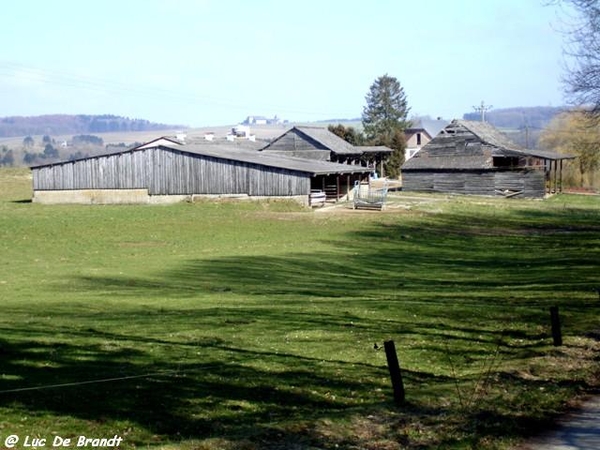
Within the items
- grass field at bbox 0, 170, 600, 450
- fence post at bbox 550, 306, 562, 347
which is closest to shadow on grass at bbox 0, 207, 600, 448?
grass field at bbox 0, 170, 600, 450

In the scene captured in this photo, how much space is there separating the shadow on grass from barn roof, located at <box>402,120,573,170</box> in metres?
47.4

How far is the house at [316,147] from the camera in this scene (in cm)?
8469

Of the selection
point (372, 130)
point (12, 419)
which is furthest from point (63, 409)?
point (372, 130)

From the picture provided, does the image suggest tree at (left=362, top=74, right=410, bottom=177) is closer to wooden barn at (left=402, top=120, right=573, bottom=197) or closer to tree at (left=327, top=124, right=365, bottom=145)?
tree at (left=327, top=124, right=365, bottom=145)

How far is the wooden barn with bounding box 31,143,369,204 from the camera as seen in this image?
6353 cm

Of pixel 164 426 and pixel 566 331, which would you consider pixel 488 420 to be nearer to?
pixel 164 426

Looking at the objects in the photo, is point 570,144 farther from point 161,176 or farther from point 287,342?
point 287,342

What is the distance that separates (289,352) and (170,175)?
5220 cm

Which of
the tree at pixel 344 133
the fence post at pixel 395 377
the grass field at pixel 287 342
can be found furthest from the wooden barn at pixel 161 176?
the fence post at pixel 395 377

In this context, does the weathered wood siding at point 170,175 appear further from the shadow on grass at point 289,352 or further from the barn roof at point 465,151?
the shadow on grass at point 289,352

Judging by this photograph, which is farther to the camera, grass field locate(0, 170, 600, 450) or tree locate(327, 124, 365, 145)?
tree locate(327, 124, 365, 145)

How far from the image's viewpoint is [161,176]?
66.4 metres

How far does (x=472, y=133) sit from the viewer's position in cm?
8212

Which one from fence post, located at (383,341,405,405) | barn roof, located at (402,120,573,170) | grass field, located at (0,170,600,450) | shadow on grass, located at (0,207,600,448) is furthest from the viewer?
barn roof, located at (402,120,573,170)
